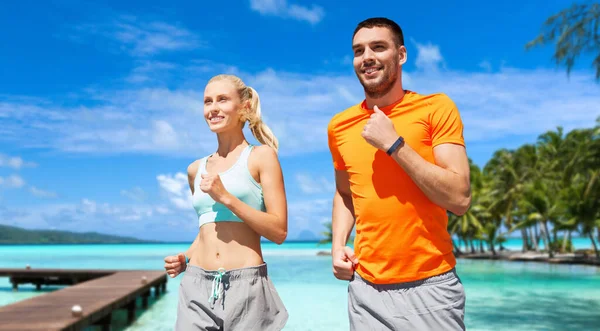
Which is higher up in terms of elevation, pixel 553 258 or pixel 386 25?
pixel 386 25

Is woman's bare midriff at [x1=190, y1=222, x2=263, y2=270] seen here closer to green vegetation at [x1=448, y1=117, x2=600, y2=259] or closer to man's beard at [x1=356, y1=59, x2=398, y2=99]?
man's beard at [x1=356, y1=59, x2=398, y2=99]

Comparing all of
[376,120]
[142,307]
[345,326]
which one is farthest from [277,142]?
[142,307]

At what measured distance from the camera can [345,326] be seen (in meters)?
16.0

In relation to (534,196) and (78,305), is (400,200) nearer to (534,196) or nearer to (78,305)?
(78,305)

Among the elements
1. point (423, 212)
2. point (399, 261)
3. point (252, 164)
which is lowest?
point (399, 261)

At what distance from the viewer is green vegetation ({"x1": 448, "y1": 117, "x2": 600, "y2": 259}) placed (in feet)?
132

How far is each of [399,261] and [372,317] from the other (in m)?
0.25

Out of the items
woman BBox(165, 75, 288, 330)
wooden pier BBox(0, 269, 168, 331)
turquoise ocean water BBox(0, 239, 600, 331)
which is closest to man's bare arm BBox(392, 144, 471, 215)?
woman BBox(165, 75, 288, 330)

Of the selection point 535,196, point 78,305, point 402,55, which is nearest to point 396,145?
point 402,55

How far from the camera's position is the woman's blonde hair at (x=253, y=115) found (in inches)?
111

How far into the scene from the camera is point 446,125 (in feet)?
7.31

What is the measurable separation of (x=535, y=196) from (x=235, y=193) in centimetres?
4514

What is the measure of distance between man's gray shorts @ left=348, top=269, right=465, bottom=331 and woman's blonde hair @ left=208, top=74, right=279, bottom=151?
3.08ft

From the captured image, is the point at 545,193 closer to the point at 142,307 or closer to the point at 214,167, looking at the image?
the point at 142,307
